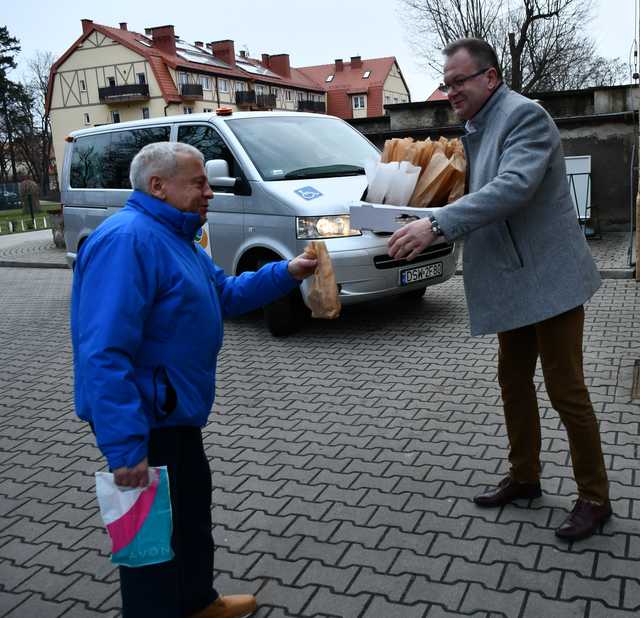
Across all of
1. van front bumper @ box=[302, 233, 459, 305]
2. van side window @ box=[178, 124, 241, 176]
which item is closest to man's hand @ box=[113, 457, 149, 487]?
van front bumper @ box=[302, 233, 459, 305]

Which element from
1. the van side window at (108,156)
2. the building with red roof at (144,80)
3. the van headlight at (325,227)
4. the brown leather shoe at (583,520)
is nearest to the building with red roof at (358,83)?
the building with red roof at (144,80)

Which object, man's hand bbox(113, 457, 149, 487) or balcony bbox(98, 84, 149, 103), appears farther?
balcony bbox(98, 84, 149, 103)

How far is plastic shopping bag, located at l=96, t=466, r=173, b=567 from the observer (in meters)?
2.28

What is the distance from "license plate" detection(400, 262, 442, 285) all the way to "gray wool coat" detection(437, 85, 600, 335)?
3.70 m

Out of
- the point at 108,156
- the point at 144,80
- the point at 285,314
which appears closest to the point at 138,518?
the point at 285,314

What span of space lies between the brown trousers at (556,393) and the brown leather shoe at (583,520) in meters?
0.04

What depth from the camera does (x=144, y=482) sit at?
229 centimetres

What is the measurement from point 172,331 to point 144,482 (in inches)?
18.8

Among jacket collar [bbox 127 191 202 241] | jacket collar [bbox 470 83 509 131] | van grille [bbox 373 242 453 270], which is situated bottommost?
van grille [bbox 373 242 453 270]

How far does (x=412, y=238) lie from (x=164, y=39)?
199 ft

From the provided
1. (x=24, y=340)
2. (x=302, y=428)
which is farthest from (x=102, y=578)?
(x=24, y=340)

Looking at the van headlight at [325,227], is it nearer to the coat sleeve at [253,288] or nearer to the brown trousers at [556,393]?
the brown trousers at [556,393]

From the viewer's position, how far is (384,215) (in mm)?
3189

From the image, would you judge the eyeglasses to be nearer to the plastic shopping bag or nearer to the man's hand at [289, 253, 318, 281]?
the man's hand at [289, 253, 318, 281]
